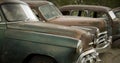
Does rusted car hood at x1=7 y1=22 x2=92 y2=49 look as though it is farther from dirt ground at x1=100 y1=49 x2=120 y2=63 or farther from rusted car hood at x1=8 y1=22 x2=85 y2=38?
dirt ground at x1=100 y1=49 x2=120 y2=63

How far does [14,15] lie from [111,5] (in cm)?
1749

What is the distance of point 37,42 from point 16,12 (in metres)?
1.10

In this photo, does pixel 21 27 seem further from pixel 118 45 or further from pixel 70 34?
pixel 118 45

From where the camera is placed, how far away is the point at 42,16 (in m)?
10.3

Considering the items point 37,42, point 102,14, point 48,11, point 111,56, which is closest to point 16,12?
point 37,42

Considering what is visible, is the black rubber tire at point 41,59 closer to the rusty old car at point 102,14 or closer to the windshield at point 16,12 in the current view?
the windshield at point 16,12

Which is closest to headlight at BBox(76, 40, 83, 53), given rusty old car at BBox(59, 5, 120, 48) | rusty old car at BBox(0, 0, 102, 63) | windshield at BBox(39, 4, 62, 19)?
rusty old car at BBox(0, 0, 102, 63)

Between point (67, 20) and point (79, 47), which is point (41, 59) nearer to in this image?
point (79, 47)

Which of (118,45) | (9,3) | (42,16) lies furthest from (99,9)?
(9,3)

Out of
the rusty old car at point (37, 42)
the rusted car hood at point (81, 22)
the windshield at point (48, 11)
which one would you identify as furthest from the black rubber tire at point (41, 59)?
the rusted car hood at point (81, 22)

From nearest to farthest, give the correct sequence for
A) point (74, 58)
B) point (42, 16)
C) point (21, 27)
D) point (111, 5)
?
point (74, 58)
point (21, 27)
point (42, 16)
point (111, 5)

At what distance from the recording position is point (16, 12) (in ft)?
22.7

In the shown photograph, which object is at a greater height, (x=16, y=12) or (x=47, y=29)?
(x=16, y=12)

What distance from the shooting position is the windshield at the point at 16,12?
22.2 feet
